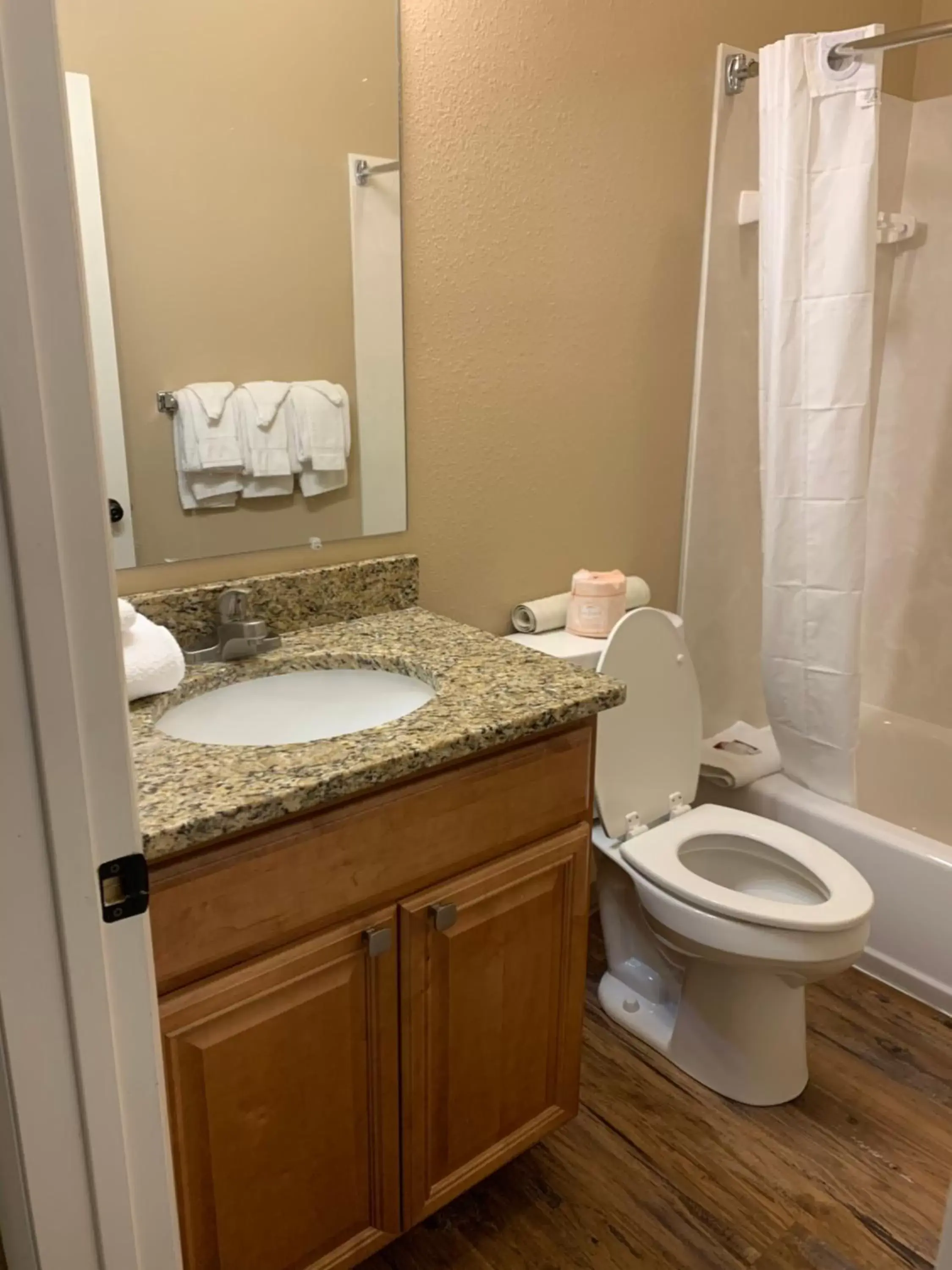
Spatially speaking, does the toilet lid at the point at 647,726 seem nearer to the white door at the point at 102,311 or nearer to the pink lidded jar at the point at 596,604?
the pink lidded jar at the point at 596,604

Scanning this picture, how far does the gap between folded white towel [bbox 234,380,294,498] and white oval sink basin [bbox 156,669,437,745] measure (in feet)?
1.08

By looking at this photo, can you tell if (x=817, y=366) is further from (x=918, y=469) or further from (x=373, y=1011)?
(x=373, y=1011)

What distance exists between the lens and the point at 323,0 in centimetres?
143

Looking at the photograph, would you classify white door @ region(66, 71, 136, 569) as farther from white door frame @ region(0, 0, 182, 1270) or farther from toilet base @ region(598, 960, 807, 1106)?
toilet base @ region(598, 960, 807, 1106)

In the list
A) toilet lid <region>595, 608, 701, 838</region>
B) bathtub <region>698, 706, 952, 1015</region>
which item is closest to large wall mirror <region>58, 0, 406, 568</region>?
toilet lid <region>595, 608, 701, 838</region>

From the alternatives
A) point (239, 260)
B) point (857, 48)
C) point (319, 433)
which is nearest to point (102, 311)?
point (239, 260)

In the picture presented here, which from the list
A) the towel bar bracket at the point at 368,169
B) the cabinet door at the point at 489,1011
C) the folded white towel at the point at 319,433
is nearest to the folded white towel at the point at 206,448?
the folded white towel at the point at 319,433

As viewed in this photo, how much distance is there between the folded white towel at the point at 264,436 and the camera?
1511 mm

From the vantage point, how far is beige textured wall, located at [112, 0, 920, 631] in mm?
1620

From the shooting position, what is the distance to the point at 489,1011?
4.50 ft

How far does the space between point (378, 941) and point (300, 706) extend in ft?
1.45

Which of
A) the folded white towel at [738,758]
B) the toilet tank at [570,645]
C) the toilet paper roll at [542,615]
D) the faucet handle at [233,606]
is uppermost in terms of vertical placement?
the faucet handle at [233,606]

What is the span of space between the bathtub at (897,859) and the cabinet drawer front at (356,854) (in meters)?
0.96

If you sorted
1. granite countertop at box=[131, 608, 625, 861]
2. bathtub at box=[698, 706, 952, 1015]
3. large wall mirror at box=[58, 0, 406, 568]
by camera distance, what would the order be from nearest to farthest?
granite countertop at box=[131, 608, 625, 861], large wall mirror at box=[58, 0, 406, 568], bathtub at box=[698, 706, 952, 1015]
